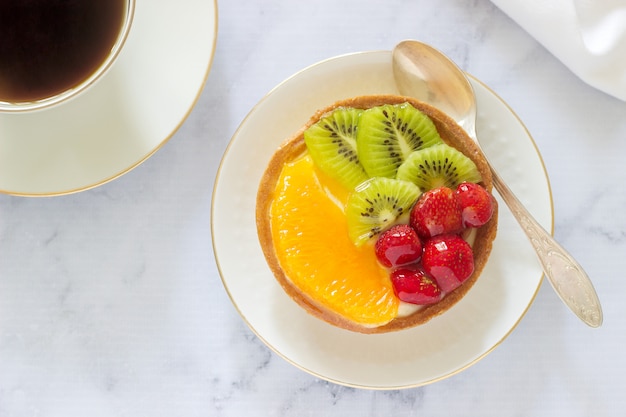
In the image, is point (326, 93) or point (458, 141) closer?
point (458, 141)

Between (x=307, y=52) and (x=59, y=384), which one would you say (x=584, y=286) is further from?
(x=59, y=384)

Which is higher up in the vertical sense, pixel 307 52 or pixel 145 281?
pixel 307 52

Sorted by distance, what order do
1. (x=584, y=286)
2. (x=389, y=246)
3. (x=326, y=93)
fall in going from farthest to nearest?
(x=326, y=93), (x=584, y=286), (x=389, y=246)

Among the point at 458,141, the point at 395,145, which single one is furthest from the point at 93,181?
the point at 458,141

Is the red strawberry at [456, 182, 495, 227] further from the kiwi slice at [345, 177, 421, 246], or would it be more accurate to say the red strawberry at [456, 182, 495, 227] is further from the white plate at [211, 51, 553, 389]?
the white plate at [211, 51, 553, 389]

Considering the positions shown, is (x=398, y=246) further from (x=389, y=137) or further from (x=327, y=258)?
(x=389, y=137)

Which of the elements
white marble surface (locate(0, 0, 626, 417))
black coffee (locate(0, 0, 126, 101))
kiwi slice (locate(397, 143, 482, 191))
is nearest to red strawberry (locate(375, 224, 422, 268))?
kiwi slice (locate(397, 143, 482, 191))

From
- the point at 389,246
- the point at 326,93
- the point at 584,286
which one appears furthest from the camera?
the point at 326,93
